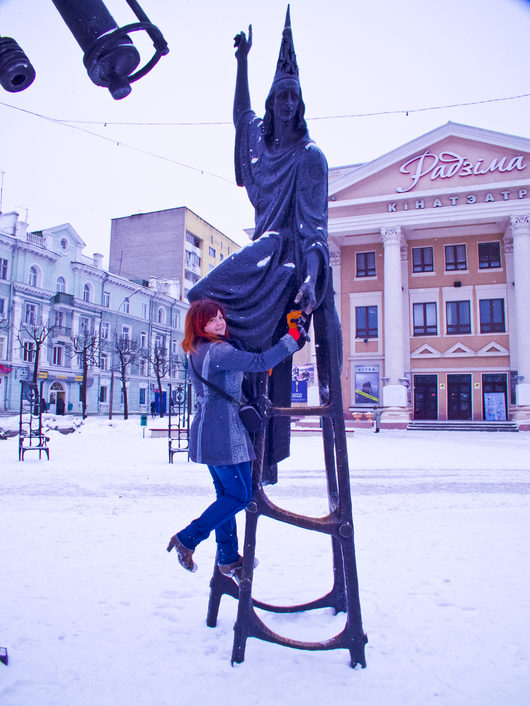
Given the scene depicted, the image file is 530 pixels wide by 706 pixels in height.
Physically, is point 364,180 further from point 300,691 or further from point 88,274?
point 300,691

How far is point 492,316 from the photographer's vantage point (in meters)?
32.5

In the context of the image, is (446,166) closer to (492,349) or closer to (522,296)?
(522,296)

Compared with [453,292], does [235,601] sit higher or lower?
lower

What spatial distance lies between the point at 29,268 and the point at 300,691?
40.5 metres

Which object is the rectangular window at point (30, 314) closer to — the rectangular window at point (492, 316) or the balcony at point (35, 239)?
the balcony at point (35, 239)

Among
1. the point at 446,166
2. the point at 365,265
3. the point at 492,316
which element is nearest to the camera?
the point at 446,166

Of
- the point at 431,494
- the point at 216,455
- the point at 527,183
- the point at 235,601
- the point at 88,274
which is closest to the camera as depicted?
the point at 216,455

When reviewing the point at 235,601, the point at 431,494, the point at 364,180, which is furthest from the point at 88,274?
the point at 235,601

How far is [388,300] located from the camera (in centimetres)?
3120

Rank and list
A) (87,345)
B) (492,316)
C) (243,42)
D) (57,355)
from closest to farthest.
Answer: (243,42) → (492,316) → (87,345) → (57,355)

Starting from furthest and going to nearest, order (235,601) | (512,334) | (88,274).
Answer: (88,274)
(512,334)
(235,601)

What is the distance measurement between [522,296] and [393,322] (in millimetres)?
7032

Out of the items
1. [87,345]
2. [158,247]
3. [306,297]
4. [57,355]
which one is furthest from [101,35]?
[158,247]

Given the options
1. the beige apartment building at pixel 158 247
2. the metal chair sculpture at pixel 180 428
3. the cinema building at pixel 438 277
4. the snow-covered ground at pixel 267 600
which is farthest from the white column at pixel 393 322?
the beige apartment building at pixel 158 247
